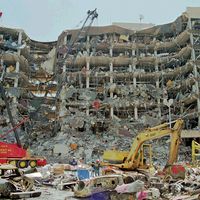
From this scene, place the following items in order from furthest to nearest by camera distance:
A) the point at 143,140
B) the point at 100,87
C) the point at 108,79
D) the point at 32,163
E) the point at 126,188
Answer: the point at 108,79 < the point at 100,87 < the point at 32,163 < the point at 143,140 < the point at 126,188

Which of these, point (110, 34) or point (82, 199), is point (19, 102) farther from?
point (82, 199)

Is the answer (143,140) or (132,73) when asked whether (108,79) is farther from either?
(143,140)

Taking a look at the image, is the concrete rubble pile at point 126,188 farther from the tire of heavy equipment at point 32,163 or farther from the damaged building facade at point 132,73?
the damaged building facade at point 132,73

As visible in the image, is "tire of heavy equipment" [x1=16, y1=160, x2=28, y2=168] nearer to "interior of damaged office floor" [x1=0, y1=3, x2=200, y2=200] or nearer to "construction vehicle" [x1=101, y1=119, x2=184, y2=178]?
"construction vehicle" [x1=101, y1=119, x2=184, y2=178]

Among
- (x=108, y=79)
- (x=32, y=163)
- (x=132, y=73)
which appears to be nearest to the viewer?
(x=32, y=163)

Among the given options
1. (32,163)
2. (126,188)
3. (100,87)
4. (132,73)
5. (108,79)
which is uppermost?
(132,73)

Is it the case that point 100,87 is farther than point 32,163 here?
Yes

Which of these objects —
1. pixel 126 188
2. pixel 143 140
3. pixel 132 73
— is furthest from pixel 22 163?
pixel 132 73

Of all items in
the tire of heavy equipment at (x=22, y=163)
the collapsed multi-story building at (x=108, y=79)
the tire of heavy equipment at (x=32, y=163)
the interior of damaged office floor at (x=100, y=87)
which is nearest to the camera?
the tire of heavy equipment at (x=22, y=163)

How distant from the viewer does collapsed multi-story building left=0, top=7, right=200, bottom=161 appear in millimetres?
62188

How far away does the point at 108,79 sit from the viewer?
2763 inches

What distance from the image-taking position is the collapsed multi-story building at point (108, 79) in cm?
6219

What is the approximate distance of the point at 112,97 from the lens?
2586 inches

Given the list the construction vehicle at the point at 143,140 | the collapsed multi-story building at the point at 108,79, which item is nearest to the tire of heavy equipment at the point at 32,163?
the construction vehicle at the point at 143,140
